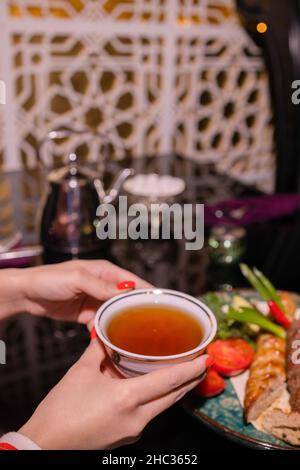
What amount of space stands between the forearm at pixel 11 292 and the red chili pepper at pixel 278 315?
49 centimetres

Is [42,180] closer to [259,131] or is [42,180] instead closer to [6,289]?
[6,289]

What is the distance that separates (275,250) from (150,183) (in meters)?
0.52

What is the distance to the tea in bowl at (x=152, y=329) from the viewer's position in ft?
2.21

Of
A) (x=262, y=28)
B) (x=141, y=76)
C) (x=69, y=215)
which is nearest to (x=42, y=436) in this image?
(x=69, y=215)

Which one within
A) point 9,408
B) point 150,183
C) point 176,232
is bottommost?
point 9,408

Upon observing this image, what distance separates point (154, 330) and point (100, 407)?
18 centimetres

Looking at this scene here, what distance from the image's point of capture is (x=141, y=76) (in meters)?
3.04

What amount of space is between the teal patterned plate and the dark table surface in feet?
0.09

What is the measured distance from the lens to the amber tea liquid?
72 centimetres

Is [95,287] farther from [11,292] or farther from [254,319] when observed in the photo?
[254,319]

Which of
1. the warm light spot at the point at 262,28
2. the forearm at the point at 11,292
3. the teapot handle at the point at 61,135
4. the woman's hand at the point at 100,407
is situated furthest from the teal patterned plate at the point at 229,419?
the warm light spot at the point at 262,28

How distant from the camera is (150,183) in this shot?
5.59 feet

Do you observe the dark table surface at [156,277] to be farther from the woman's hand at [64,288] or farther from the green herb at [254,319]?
the green herb at [254,319]
